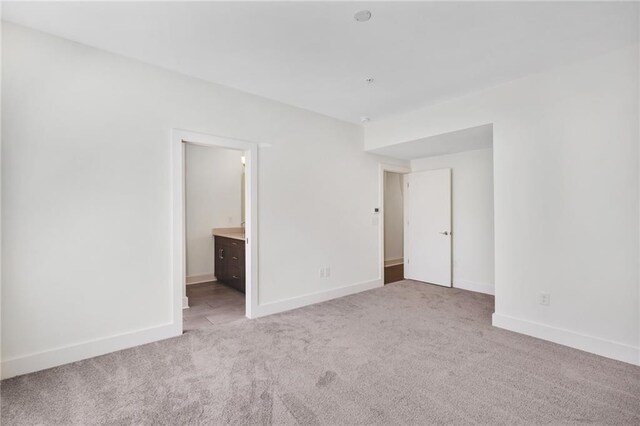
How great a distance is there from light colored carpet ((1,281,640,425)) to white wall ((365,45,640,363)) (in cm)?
35

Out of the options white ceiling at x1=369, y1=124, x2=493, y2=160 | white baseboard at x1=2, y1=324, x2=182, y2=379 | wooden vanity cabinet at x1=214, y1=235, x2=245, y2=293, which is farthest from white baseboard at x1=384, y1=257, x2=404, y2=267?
white baseboard at x1=2, y1=324, x2=182, y2=379

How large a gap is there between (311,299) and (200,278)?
7.90 ft

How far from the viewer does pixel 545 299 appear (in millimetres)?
3102

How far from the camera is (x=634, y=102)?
8.57ft

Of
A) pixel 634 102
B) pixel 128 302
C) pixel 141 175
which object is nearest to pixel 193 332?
pixel 128 302

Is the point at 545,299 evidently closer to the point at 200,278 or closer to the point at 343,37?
the point at 343,37

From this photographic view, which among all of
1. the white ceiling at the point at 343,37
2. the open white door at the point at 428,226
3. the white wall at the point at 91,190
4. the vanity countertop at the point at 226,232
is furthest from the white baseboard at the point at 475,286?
the vanity countertop at the point at 226,232

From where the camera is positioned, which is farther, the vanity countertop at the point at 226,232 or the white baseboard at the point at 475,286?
the vanity countertop at the point at 226,232

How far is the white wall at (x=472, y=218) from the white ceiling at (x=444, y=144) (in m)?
0.22

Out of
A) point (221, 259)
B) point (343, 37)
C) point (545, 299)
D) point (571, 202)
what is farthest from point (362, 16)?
point (221, 259)

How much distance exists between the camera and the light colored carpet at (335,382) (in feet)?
6.29

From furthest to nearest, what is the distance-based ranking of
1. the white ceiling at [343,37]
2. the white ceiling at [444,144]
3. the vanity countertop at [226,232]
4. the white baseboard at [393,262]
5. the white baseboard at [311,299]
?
the white baseboard at [393,262] < the vanity countertop at [226,232] < the white ceiling at [444,144] < the white baseboard at [311,299] < the white ceiling at [343,37]

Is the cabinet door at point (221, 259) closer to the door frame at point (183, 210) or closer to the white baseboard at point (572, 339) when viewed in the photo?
the door frame at point (183, 210)

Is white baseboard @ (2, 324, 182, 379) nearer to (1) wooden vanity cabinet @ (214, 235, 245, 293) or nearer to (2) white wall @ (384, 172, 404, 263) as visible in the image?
(1) wooden vanity cabinet @ (214, 235, 245, 293)
